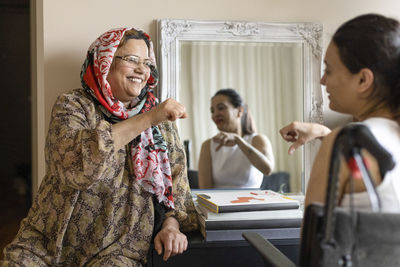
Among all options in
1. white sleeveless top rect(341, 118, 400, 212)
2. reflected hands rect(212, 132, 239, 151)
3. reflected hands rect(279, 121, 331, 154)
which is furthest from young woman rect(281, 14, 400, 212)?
reflected hands rect(212, 132, 239, 151)

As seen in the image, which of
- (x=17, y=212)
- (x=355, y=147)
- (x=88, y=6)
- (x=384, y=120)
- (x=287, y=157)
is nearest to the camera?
(x=355, y=147)

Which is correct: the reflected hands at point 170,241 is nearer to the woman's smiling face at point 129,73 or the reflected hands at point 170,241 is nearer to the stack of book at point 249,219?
the stack of book at point 249,219

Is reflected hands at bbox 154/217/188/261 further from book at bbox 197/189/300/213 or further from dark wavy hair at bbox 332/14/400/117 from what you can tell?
dark wavy hair at bbox 332/14/400/117

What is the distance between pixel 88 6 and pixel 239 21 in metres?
0.67

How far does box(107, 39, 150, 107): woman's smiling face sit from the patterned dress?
0.11 metres

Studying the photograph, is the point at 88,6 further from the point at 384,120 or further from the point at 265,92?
the point at 384,120

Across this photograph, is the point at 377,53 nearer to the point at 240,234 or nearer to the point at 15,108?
the point at 240,234

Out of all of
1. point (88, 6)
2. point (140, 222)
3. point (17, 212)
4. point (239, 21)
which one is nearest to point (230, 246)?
point (140, 222)

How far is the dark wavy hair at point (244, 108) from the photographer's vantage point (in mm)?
1803

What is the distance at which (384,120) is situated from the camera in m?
0.91

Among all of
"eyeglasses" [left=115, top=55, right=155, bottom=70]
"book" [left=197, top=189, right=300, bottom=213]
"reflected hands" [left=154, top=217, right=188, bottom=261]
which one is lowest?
"reflected hands" [left=154, top=217, right=188, bottom=261]

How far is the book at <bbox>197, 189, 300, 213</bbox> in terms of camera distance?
55.2 inches

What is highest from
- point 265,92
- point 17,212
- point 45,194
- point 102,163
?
point 265,92

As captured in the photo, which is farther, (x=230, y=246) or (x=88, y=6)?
(x=88, y=6)
